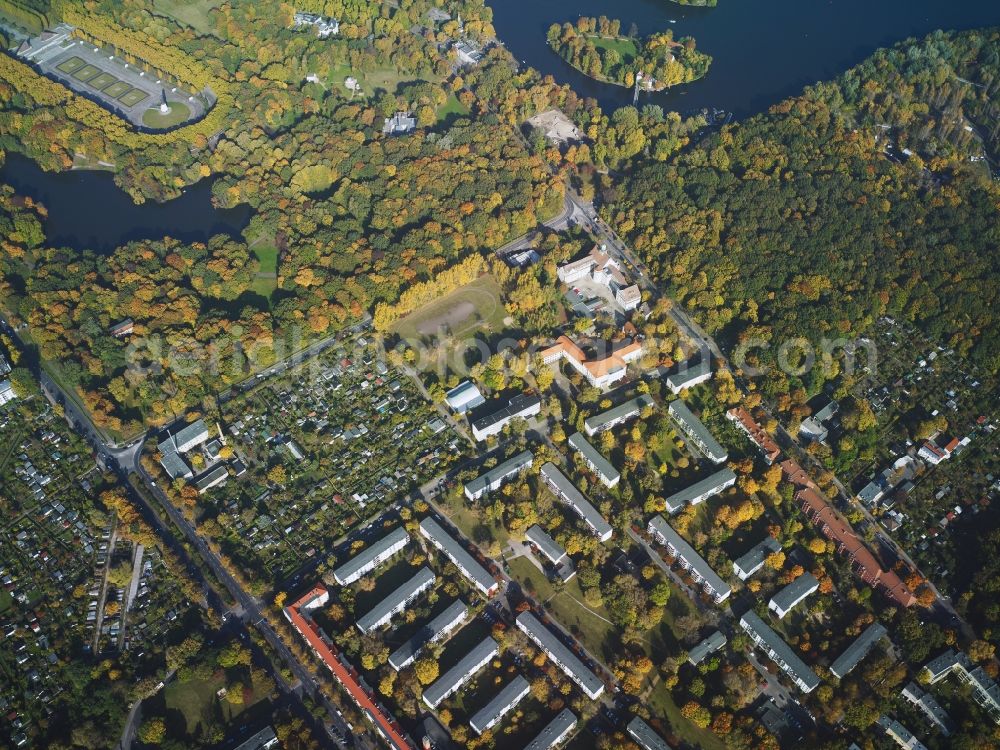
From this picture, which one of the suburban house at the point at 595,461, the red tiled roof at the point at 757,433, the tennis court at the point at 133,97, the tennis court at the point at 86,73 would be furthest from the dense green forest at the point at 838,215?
the tennis court at the point at 86,73

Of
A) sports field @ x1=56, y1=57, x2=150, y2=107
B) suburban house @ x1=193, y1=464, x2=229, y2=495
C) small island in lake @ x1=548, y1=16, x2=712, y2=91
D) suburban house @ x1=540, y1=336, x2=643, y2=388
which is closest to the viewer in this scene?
suburban house @ x1=193, y1=464, x2=229, y2=495

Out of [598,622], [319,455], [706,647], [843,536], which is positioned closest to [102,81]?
[319,455]

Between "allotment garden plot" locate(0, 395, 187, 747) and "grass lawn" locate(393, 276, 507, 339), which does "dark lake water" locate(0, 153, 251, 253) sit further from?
"allotment garden plot" locate(0, 395, 187, 747)

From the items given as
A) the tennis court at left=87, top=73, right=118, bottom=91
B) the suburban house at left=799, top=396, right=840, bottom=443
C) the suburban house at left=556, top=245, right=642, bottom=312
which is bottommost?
the suburban house at left=799, top=396, right=840, bottom=443

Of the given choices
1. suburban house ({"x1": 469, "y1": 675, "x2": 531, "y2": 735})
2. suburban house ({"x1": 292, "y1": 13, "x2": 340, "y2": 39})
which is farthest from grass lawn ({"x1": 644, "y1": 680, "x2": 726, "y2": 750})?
suburban house ({"x1": 292, "y1": 13, "x2": 340, "y2": 39})

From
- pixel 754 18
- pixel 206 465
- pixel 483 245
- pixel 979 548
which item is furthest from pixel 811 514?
pixel 754 18
